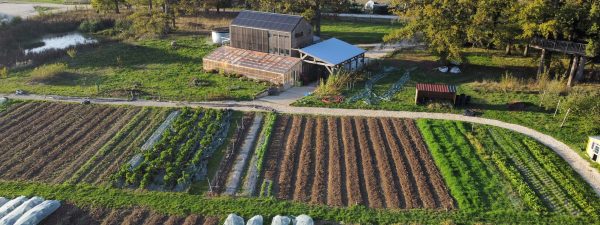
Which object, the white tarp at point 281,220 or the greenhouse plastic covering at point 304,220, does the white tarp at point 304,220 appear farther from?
the white tarp at point 281,220

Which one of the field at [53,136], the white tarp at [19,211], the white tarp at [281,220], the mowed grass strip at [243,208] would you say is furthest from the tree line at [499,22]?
the white tarp at [19,211]

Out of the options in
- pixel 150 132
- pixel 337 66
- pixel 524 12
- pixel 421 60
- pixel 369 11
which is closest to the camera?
pixel 150 132

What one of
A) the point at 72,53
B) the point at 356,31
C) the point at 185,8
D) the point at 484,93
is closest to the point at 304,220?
the point at 484,93

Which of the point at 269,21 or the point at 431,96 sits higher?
the point at 269,21

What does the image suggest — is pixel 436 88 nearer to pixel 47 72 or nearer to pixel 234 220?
pixel 234 220

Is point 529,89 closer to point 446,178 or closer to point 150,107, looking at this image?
point 446,178

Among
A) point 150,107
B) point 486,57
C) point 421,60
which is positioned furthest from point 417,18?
point 150,107
